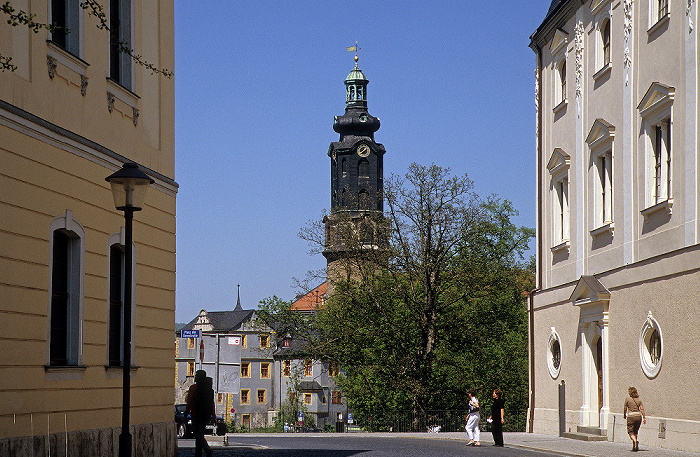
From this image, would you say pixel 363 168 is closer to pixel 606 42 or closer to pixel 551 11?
pixel 551 11

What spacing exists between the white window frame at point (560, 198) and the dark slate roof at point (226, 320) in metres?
84.7

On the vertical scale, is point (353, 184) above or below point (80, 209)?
above

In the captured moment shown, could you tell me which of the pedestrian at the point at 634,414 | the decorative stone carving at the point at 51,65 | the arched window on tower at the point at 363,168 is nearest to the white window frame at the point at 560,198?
the pedestrian at the point at 634,414

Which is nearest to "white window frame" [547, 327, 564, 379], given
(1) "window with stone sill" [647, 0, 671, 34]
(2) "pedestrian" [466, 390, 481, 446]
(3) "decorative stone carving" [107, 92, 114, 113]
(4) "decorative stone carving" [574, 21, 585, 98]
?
(2) "pedestrian" [466, 390, 481, 446]

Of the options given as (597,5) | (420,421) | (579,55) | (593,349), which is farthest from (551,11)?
(420,421)

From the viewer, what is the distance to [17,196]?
517 inches

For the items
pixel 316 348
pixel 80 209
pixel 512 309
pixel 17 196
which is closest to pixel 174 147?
pixel 80 209

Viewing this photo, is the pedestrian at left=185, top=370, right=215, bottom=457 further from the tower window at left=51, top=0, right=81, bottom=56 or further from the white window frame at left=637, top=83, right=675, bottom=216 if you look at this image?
the white window frame at left=637, top=83, right=675, bottom=216

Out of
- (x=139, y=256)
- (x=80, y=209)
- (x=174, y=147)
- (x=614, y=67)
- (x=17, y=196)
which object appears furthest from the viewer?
(x=614, y=67)

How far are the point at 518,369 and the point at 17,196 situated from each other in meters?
41.9

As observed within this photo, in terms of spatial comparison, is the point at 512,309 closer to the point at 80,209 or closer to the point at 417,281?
the point at 417,281

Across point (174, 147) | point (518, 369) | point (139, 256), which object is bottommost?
point (518, 369)

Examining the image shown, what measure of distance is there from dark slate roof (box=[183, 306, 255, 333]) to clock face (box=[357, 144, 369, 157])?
90.4ft

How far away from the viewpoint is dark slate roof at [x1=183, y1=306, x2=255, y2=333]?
11394cm
